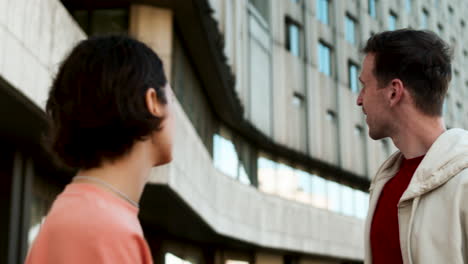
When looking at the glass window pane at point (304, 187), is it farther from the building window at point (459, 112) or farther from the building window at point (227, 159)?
the building window at point (459, 112)

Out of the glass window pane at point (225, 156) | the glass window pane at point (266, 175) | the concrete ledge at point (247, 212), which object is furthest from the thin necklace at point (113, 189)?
the glass window pane at point (266, 175)

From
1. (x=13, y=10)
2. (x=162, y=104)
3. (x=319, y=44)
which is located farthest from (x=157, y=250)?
(x=162, y=104)

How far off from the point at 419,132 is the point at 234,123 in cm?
2088

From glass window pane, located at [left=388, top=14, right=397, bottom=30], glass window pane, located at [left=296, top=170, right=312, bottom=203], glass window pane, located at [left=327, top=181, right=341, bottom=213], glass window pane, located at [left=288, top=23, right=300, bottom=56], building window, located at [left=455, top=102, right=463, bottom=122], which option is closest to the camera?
glass window pane, located at [left=288, top=23, right=300, bottom=56]

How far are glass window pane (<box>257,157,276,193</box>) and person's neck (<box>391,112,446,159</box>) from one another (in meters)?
23.6

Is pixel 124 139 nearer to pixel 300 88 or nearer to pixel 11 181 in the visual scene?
pixel 11 181

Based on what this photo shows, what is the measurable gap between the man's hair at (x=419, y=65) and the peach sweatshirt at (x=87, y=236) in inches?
82.0

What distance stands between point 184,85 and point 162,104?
15805mm

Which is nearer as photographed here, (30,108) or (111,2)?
(30,108)

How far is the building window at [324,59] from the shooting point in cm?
3122

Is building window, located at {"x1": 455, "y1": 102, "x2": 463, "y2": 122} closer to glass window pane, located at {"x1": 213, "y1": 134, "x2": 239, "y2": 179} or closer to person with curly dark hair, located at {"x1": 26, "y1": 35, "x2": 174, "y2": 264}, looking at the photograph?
glass window pane, located at {"x1": 213, "y1": 134, "x2": 239, "y2": 179}

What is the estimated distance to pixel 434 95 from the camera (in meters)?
3.55

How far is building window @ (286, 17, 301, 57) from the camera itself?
2870 centimetres

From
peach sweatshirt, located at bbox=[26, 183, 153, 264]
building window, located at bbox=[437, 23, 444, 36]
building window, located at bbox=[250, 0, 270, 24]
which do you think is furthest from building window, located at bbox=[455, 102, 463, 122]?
peach sweatshirt, located at bbox=[26, 183, 153, 264]
